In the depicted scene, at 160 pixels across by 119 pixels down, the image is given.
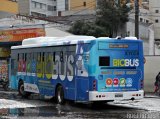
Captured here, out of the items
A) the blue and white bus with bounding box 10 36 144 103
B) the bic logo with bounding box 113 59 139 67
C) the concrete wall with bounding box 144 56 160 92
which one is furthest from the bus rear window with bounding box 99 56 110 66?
the concrete wall with bounding box 144 56 160 92

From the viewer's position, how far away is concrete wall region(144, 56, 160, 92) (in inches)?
1228

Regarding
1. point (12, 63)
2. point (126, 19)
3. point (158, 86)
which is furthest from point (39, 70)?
point (126, 19)

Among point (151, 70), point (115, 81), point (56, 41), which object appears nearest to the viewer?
point (115, 81)

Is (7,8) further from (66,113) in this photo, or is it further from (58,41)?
(66,113)

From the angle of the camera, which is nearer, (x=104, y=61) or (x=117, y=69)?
(x=104, y=61)

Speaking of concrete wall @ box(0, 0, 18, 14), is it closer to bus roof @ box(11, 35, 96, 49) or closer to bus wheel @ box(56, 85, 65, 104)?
bus roof @ box(11, 35, 96, 49)

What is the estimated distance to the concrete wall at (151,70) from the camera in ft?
102

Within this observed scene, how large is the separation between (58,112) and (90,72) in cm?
214

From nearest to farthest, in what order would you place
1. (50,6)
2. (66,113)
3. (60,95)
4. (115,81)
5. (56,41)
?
(66,113) < (115,81) < (60,95) < (56,41) < (50,6)

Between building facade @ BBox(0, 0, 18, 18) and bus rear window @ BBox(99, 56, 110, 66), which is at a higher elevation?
building facade @ BBox(0, 0, 18, 18)

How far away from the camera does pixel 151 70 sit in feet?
103

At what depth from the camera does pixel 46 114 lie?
53.8 feet

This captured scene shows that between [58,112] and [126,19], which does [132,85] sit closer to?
[58,112]

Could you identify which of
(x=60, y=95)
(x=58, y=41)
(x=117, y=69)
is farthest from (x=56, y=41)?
(x=117, y=69)
